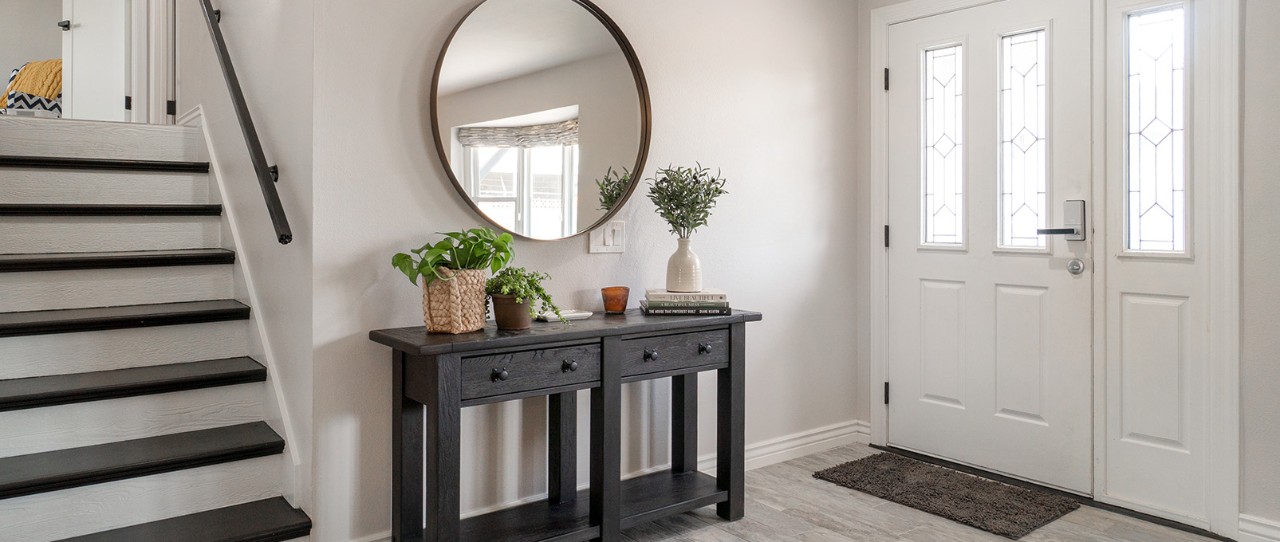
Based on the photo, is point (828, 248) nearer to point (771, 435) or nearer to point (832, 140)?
point (832, 140)

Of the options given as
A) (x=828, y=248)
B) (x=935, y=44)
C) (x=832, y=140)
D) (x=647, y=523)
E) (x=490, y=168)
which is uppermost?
(x=935, y=44)

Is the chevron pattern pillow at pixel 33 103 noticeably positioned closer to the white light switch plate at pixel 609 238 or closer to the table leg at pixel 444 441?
the white light switch plate at pixel 609 238

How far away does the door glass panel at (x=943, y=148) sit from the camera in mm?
3365

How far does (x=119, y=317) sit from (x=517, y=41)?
5.00ft

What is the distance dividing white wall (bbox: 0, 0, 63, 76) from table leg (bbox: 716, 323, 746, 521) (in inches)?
217

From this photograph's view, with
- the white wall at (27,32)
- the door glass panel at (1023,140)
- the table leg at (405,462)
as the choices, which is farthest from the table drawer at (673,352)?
the white wall at (27,32)

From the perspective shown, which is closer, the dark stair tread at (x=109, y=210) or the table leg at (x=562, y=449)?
the table leg at (x=562, y=449)

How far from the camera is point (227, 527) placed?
7.29 feet

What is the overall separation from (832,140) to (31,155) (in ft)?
10.8

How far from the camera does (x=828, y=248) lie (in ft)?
12.0

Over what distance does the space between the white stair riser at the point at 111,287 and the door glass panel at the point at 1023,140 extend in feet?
9.82

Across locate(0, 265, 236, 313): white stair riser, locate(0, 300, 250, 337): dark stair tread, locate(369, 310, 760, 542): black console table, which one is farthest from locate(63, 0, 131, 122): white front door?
locate(369, 310, 760, 542): black console table

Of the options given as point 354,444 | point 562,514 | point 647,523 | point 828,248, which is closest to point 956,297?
point 828,248

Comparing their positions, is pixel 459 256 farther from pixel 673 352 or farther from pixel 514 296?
pixel 673 352
